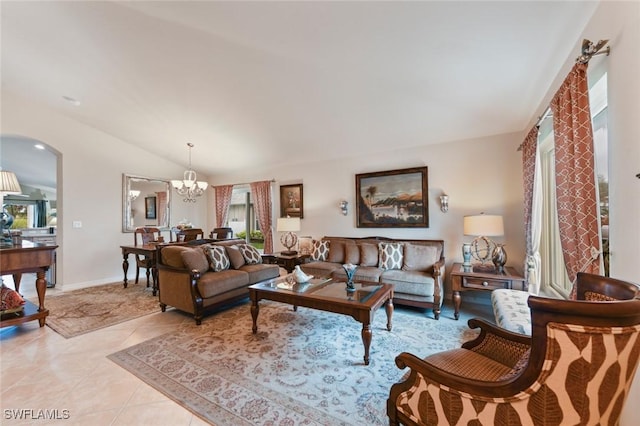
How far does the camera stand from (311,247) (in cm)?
506

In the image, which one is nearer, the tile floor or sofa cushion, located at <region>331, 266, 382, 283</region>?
the tile floor

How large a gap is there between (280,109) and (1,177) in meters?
3.29

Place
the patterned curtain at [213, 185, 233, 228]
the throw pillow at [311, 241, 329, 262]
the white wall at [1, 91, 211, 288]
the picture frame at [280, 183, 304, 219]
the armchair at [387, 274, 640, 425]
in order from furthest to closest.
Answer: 1. the patterned curtain at [213, 185, 233, 228]
2. the picture frame at [280, 183, 304, 219]
3. the throw pillow at [311, 241, 329, 262]
4. the white wall at [1, 91, 211, 288]
5. the armchair at [387, 274, 640, 425]

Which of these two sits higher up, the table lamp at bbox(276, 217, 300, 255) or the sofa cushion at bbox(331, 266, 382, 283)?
the table lamp at bbox(276, 217, 300, 255)

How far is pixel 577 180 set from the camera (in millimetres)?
1606

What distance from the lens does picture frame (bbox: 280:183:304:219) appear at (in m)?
5.41

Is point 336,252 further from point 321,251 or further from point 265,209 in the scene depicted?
point 265,209

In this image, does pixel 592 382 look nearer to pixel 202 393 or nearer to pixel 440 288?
pixel 202 393

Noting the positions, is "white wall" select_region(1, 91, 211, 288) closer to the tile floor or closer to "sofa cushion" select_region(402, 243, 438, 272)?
the tile floor

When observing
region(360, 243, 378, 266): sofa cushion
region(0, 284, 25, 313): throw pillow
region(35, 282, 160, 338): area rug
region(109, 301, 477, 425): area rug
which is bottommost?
region(109, 301, 477, 425): area rug

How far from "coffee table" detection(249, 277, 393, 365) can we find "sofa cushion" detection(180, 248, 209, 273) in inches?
36.2

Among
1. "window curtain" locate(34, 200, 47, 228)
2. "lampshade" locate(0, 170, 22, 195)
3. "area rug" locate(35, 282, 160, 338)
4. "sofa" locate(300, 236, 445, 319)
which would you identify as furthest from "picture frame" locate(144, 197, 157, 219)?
"window curtain" locate(34, 200, 47, 228)

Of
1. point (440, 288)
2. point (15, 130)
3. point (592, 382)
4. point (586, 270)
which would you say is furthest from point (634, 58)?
point (15, 130)

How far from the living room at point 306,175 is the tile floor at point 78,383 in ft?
1.52
